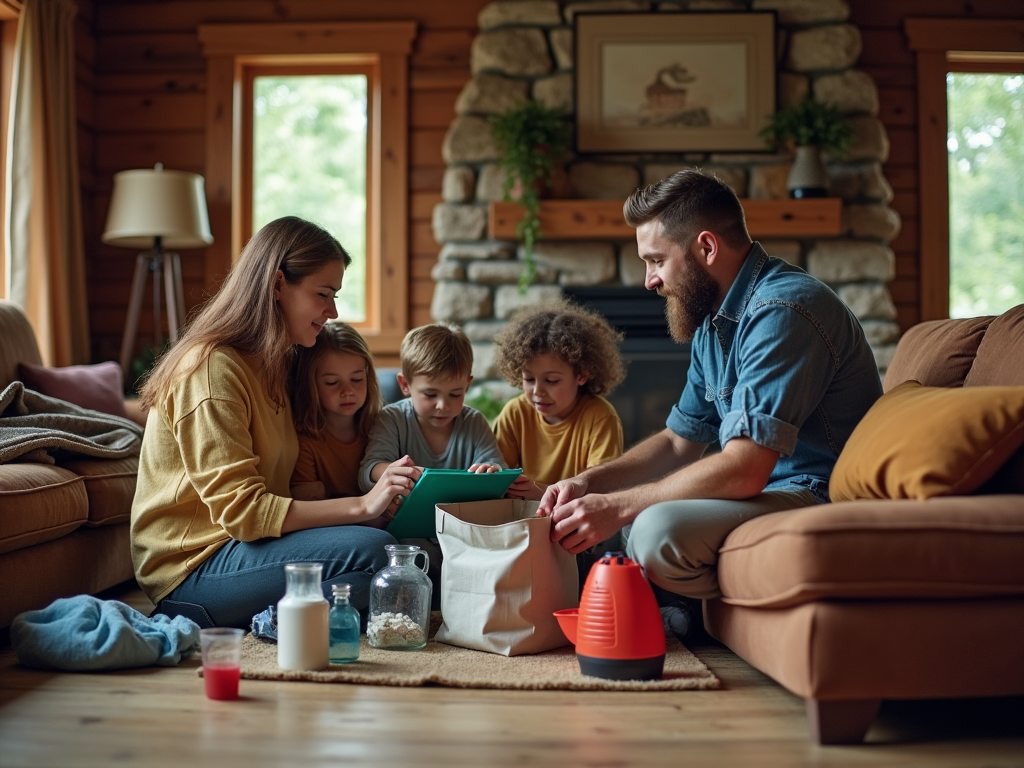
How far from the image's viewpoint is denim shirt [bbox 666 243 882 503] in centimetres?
188

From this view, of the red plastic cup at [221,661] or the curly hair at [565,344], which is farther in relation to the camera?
the curly hair at [565,344]

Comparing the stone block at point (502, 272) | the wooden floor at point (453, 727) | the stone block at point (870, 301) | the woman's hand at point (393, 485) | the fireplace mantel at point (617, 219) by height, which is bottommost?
the wooden floor at point (453, 727)

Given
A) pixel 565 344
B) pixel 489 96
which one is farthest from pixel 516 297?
pixel 565 344

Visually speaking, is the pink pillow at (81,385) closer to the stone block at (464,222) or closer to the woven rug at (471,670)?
the woven rug at (471,670)

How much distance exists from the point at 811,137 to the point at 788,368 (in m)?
2.88

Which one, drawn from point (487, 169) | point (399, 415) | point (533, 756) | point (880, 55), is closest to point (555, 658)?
point (533, 756)

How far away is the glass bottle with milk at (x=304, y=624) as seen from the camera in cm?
185

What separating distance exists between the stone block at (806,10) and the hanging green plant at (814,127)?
427mm

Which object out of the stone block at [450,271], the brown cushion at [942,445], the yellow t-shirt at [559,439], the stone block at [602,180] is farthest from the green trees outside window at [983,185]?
the brown cushion at [942,445]

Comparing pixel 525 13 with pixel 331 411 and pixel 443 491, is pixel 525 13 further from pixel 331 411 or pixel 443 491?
pixel 443 491

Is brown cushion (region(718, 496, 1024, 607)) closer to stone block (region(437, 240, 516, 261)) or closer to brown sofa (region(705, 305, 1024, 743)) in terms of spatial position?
brown sofa (region(705, 305, 1024, 743))

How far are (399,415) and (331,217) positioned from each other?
2719mm

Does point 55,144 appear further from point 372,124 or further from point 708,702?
point 708,702

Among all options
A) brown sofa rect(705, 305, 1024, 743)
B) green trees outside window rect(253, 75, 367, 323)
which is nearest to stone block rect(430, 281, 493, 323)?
green trees outside window rect(253, 75, 367, 323)
